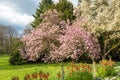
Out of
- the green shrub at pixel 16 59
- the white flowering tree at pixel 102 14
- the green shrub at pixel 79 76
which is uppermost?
the white flowering tree at pixel 102 14

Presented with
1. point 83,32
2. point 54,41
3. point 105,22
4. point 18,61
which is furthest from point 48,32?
point 18,61

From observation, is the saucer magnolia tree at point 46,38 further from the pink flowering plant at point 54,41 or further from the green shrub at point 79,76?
the green shrub at point 79,76

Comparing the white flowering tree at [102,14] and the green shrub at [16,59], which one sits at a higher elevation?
the white flowering tree at [102,14]

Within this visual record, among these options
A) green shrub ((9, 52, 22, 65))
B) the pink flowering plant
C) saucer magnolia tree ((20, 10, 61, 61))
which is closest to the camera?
saucer magnolia tree ((20, 10, 61, 61))

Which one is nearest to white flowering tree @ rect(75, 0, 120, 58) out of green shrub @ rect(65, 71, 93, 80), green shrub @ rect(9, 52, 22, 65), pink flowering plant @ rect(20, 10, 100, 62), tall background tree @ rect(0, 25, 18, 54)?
pink flowering plant @ rect(20, 10, 100, 62)

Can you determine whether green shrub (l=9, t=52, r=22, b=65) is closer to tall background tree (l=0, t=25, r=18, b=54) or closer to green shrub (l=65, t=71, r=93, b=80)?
green shrub (l=65, t=71, r=93, b=80)

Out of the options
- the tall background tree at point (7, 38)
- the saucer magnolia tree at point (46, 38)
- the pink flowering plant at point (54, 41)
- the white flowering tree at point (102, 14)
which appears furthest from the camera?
the tall background tree at point (7, 38)

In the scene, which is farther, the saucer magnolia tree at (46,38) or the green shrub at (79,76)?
the saucer magnolia tree at (46,38)

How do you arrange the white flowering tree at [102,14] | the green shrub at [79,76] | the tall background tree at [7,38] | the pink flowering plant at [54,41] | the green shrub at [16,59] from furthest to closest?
1. the tall background tree at [7,38]
2. the green shrub at [16,59]
3. the white flowering tree at [102,14]
4. the pink flowering plant at [54,41]
5. the green shrub at [79,76]

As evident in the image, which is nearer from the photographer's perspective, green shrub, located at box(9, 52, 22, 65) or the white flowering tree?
the white flowering tree

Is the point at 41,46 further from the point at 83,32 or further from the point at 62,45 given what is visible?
the point at 83,32

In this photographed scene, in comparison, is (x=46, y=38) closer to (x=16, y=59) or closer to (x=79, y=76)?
(x=79, y=76)

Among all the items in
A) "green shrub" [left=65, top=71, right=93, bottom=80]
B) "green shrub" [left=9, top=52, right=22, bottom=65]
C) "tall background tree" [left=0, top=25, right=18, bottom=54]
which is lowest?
"green shrub" [left=65, top=71, right=93, bottom=80]

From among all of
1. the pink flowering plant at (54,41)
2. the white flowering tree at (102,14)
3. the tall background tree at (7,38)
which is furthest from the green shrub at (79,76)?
the tall background tree at (7,38)
